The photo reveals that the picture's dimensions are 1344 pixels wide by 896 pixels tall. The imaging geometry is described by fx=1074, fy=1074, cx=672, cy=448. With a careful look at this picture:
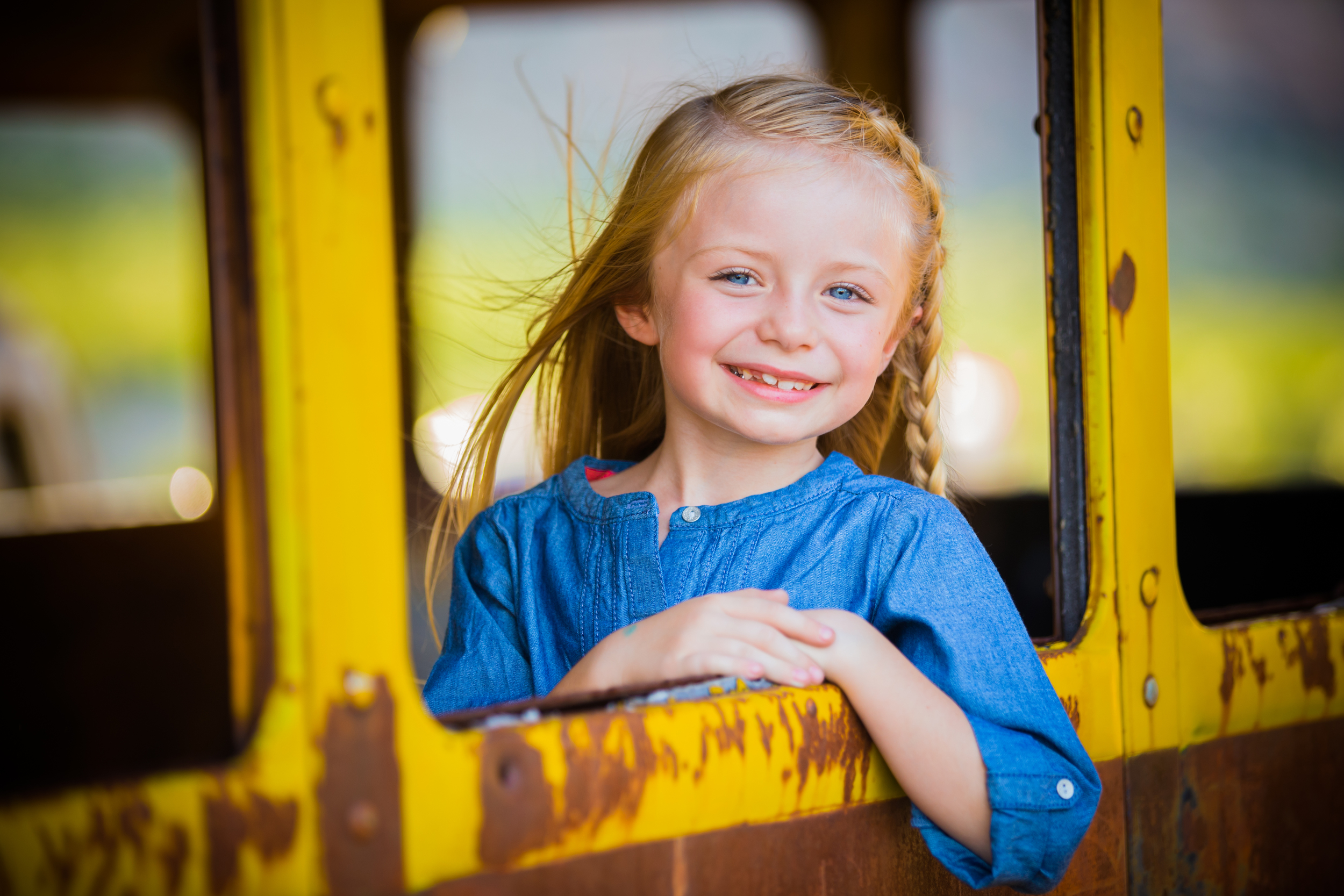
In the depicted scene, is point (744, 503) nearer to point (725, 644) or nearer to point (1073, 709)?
point (725, 644)

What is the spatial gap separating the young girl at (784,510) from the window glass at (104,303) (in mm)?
6336

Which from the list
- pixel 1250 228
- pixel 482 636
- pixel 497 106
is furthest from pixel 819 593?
pixel 497 106

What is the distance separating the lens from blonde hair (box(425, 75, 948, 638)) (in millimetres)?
1263

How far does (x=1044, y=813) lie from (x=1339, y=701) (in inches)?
27.7

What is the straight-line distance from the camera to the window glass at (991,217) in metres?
6.02

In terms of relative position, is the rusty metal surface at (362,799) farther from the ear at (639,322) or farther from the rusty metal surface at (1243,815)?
the rusty metal surface at (1243,815)

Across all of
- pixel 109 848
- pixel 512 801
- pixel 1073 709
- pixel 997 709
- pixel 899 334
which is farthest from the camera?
pixel 899 334

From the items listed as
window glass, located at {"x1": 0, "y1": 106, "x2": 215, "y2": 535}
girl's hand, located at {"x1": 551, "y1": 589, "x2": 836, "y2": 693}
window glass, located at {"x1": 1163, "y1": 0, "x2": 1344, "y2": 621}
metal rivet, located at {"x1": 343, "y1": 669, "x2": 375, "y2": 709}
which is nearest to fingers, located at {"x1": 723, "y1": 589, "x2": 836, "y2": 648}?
girl's hand, located at {"x1": 551, "y1": 589, "x2": 836, "y2": 693}

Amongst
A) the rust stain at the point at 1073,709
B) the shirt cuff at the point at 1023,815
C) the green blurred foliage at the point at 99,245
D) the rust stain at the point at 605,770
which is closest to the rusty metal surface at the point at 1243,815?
the rust stain at the point at 1073,709

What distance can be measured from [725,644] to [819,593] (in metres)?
0.24

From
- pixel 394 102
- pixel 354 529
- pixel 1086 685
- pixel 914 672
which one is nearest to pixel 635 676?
pixel 914 672

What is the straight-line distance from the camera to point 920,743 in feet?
3.12

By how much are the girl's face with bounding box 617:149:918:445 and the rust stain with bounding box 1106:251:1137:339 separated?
237 mm

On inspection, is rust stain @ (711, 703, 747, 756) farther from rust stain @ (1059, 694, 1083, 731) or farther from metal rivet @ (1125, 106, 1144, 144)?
metal rivet @ (1125, 106, 1144, 144)
